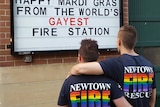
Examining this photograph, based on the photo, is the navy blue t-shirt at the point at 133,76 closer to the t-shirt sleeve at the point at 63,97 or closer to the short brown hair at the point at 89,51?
the short brown hair at the point at 89,51

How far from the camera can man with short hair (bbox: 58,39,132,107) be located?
2945mm

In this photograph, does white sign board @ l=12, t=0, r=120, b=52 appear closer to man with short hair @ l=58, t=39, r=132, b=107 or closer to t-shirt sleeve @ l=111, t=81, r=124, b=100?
man with short hair @ l=58, t=39, r=132, b=107

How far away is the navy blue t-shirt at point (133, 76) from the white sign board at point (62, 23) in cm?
233

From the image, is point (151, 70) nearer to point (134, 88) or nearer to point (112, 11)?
point (134, 88)

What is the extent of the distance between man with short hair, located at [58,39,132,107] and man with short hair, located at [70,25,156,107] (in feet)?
0.34

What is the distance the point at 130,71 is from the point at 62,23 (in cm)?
254

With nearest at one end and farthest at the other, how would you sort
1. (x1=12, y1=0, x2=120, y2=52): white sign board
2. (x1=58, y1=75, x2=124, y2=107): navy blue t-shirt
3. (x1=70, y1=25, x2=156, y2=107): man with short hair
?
(x1=58, y1=75, x2=124, y2=107): navy blue t-shirt < (x1=70, y1=25, x2=156, y2=107): man with short hair < (x1=12, y1=0, x2=120, y2=52): white sign board

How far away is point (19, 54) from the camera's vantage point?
521 cm

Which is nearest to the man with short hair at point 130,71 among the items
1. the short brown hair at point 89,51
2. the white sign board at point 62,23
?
the short brown hair at point 89,51

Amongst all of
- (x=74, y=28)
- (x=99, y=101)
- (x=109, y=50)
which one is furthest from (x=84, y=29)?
(x=99, y=101)

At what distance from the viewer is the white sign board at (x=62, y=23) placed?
206 inches

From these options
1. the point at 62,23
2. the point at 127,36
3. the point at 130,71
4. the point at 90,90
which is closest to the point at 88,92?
the point at 90,90

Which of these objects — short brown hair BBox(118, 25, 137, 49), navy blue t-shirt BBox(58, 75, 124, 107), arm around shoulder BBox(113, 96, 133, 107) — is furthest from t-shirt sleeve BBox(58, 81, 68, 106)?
short brown hair BBox(118, 25, 137, 49)

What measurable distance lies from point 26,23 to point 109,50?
153 centimetres
